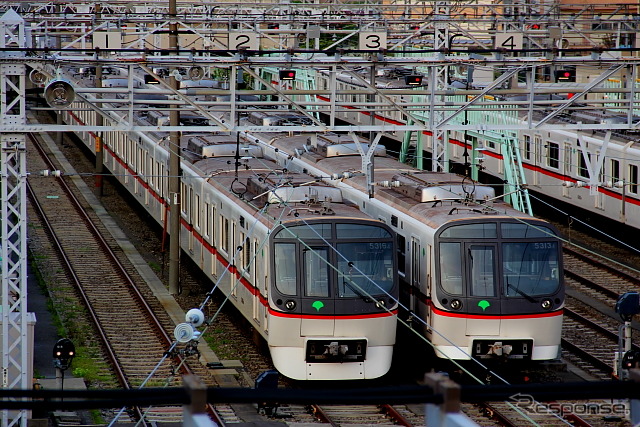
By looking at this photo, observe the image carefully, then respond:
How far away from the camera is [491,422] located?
1297 cm

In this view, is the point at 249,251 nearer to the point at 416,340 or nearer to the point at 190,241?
the point at 416,340

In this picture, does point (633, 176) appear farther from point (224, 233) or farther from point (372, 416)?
point (372, 416)

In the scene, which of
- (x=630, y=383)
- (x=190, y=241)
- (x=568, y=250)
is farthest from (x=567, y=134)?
(x=630, y=383)

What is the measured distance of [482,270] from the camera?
44.9 feet

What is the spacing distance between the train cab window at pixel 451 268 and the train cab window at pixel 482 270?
163 mm

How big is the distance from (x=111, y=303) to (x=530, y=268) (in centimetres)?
886

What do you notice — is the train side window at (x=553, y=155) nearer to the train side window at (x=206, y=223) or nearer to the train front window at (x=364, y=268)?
the train side window at (x=206, y=223)

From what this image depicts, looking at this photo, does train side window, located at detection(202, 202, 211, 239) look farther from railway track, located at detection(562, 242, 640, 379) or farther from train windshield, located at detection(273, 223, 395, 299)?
railway track, located at detection(562, 242, 640, 379)

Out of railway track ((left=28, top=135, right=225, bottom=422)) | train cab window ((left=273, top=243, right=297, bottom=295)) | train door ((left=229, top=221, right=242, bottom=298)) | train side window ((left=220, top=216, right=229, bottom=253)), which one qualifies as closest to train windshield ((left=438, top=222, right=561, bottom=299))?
train cab window ((left=273, top=243, right=297, bottom=295))

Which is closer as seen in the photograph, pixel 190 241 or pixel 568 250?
pixel 190 241

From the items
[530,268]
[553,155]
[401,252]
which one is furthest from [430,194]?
[553,155]

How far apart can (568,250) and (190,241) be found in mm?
8932

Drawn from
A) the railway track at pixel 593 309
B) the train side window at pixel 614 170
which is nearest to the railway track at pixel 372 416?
the railway track at pixel 593 309

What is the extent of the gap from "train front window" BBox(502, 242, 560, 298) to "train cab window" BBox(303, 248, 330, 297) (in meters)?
2.25
